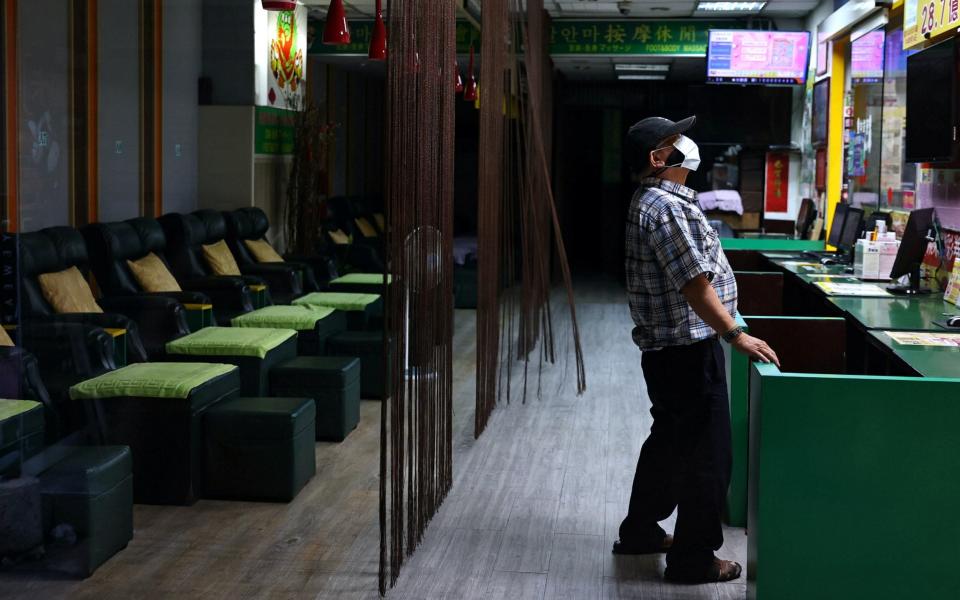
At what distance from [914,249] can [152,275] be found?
13.2 ft

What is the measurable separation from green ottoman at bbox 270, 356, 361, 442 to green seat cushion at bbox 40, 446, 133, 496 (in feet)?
4.92

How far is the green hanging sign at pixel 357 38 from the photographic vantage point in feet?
34.1

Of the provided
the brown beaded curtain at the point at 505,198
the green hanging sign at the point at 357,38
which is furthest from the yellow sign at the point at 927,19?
the green hanging sign at the point at 357,38

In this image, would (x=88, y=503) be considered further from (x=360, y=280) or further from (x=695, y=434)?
(x=360, y=280)

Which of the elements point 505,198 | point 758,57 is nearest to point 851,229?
point 505,198

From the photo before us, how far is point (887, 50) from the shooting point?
6793 millimetres

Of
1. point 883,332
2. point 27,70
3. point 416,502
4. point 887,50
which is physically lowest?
point 416,502

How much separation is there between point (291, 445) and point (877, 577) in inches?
87.5

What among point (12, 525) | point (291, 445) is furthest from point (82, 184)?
point (12, 525)

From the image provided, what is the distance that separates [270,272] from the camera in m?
7.54

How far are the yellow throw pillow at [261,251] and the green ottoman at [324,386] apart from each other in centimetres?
287

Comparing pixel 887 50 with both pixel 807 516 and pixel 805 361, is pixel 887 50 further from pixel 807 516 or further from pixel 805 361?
pixel 807 516

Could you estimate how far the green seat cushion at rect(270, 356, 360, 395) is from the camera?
501 centimetres

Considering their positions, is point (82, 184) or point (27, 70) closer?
point (27, 70)
